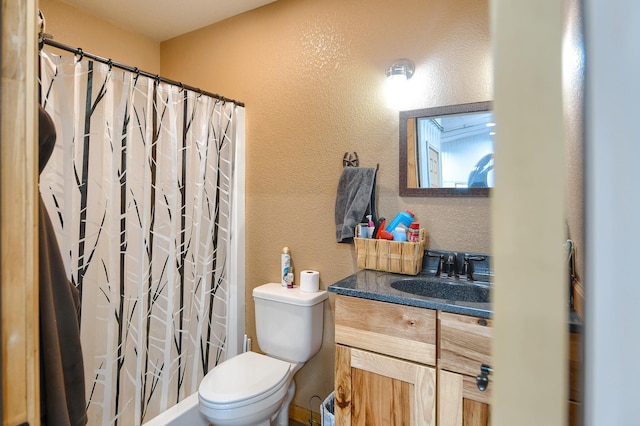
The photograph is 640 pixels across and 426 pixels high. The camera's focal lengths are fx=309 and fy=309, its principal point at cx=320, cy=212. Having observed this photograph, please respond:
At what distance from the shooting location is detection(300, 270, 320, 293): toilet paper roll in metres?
1.88

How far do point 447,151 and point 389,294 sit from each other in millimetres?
831

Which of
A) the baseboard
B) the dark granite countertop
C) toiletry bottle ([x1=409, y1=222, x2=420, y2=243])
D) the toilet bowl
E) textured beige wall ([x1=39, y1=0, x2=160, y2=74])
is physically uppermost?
textured beige wall ([x1=39, y1=0, x2=160, y2=74])

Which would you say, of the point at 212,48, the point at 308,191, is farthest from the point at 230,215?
the point at 212,48

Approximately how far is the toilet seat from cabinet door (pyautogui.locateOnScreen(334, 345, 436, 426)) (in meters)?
0.38

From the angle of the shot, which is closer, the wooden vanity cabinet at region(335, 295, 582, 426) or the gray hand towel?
the wooden vanity cabinet at region(335, 295, 582, 426)

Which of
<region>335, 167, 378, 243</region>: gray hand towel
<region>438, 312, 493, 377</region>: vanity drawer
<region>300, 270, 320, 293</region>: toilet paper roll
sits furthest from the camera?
<region>300, 270, 320, 293</region>: toilet paper roll

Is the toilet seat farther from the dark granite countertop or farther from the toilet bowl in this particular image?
the dark granite countertop

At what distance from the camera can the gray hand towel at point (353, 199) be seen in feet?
5.75

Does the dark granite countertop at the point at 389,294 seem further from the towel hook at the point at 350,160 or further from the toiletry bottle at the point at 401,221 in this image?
the towel hook at the point at 350,160

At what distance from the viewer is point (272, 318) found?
73.1 inches

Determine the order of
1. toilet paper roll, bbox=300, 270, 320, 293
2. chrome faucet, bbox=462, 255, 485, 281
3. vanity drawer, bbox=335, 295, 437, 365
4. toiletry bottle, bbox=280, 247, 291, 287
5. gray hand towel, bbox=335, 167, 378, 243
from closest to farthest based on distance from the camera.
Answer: vanity drawer, bbox=335, 295, 437, 365, chrome faucet, bbox=462, 255, 485, 281, gray hand towel, bbox=335, 167, 378, 243, toilet paper roll, bbox=300, 270, 320, 293, toiletry bottle, bbox=280, 247, 291, 287

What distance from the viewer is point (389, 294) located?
126 centimetres

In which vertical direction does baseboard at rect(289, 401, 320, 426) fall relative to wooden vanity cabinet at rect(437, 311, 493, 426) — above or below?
below

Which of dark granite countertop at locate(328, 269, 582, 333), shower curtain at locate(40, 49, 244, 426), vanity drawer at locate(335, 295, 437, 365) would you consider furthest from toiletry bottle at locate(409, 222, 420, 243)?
shower curtain at locate(40, 49, 244, 426)
